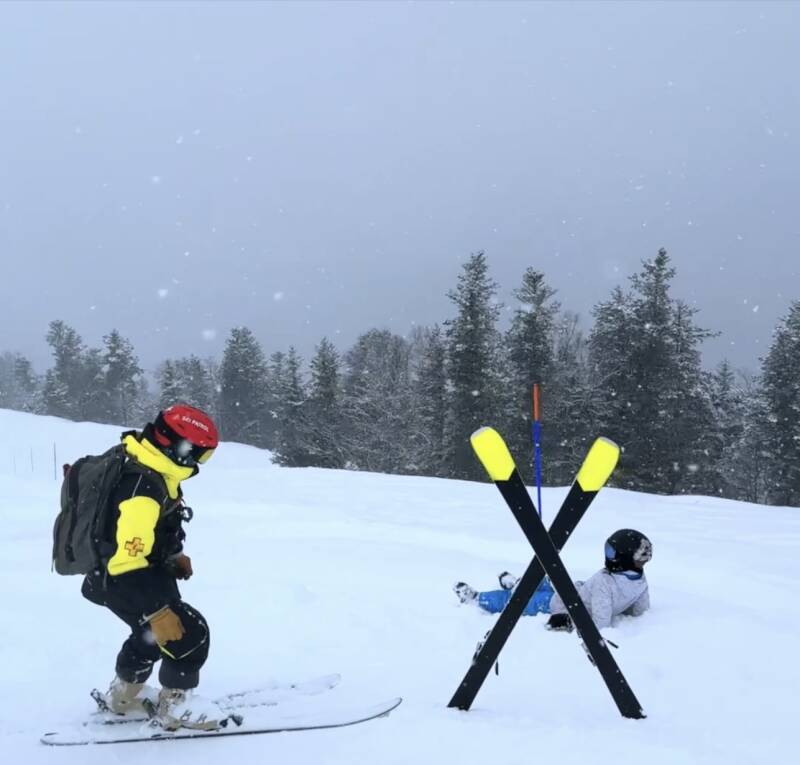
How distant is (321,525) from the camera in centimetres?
912

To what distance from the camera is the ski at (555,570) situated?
126 inches

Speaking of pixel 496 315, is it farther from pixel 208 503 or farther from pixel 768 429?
pixel 208 503

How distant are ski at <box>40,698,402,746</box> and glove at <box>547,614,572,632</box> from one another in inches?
76.0

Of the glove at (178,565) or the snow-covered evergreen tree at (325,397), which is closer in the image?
the glove at (178,565)

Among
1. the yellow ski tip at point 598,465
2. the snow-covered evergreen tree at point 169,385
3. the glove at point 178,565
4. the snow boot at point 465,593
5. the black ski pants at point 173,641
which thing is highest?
the snow-covered evergreen tree at point 169,385

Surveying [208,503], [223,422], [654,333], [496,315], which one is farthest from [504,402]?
[223,422]

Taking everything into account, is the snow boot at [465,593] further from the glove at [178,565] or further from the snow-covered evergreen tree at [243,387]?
the snow-covered evergreen tree at [243,387]

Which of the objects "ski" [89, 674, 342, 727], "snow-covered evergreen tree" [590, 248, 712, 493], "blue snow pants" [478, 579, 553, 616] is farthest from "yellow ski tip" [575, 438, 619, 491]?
"snow-covered evergreen tree" [590, 248, 712, 493]

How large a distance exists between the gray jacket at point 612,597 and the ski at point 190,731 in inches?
91.6

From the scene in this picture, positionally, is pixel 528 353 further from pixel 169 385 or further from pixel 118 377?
pixel 118 377

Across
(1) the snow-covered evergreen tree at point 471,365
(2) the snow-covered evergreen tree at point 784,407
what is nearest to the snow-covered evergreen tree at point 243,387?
(1) the snow-covered evergreen tree at point 471,365

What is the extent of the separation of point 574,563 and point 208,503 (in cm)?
643

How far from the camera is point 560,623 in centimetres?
487

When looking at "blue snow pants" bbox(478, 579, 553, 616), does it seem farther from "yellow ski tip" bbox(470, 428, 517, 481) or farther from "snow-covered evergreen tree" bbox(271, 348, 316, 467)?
"snow-covered evergreen tree" bbox(271, 348, 316, 467)
